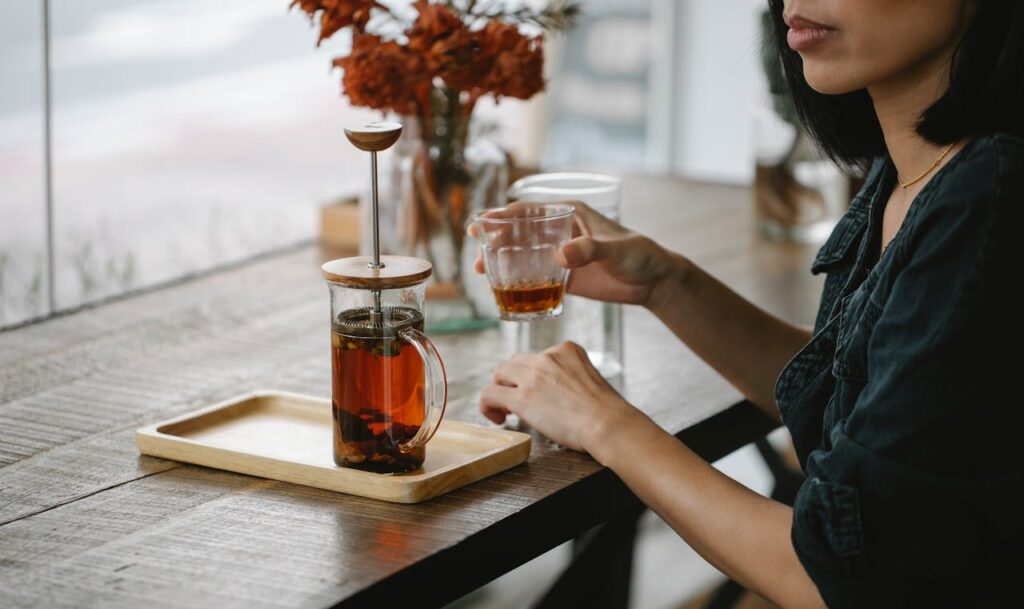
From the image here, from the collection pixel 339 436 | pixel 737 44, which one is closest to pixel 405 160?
pixel 339 436

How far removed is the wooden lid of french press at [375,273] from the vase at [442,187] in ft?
1.87

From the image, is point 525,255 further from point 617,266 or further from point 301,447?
point 301,447

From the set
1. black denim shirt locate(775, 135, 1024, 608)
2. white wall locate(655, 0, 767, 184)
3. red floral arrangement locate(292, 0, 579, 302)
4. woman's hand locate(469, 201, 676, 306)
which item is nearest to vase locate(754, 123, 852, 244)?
red floral arrangement locate(292, 0, 579, 302)

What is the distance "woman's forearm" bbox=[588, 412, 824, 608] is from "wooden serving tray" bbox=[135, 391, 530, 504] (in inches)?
4.8

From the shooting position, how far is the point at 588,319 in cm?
172

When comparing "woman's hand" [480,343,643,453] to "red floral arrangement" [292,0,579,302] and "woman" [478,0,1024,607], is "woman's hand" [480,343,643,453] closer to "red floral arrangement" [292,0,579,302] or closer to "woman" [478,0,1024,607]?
"woman" [478,0,1024,607]

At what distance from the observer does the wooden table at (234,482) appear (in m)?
1.09

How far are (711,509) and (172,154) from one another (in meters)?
2.22

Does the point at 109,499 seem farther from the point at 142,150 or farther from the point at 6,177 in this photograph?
the point at 142,150

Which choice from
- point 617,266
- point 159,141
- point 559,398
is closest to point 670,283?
point 617,266

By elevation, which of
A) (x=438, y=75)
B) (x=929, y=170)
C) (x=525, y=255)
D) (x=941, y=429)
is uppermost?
(x=438, y=75)

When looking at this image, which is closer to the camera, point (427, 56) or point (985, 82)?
point (985, 82)

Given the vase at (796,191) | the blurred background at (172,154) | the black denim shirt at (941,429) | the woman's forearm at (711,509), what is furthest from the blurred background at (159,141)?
the black denim shirt at (941,429)

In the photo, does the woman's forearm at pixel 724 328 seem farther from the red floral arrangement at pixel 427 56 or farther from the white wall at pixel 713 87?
the white wall at pixel 713 87
